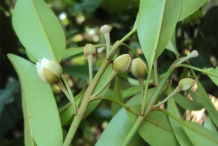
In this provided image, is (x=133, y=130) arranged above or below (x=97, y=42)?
above

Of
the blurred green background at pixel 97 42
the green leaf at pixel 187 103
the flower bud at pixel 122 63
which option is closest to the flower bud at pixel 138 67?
the flower bud at pixel 122 63

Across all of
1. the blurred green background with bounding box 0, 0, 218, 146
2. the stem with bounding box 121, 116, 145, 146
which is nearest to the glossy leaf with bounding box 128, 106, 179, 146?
the stem with bounding box 121, 116, 145, 146

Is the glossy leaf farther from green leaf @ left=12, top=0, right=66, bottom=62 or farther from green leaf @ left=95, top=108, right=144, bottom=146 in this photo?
green leaf @ left=12, top=0, right=66, bottom=62

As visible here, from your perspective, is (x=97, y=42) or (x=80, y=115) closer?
(x=80, y=115)

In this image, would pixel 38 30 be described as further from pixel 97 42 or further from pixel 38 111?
pixel 97 42

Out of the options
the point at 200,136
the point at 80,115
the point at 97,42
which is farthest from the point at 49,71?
the point at 97,42

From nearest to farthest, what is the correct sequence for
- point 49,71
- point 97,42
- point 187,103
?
point 49,71 < point 187,103 < point 97,42

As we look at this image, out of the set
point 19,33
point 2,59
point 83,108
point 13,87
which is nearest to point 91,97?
point 83,108

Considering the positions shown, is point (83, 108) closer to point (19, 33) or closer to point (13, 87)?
point (19, 33)
